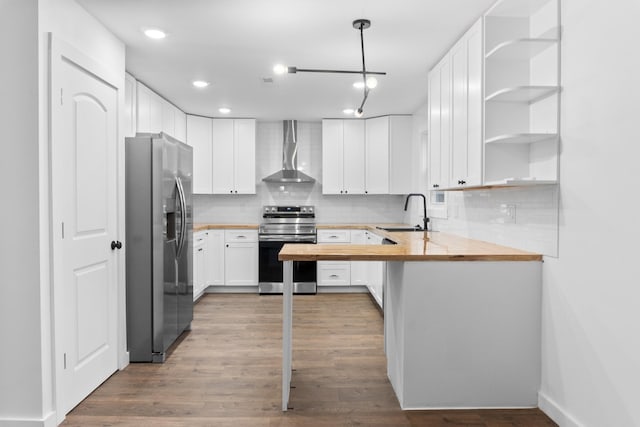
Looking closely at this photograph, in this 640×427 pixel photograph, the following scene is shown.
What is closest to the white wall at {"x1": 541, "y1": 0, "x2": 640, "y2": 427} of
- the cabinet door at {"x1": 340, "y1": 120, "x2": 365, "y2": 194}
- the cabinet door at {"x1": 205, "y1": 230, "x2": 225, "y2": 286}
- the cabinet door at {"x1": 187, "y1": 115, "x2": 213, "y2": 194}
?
the cabinet door at {"x1": 340, "y1": 120, "x2": 365, "y2": 194}

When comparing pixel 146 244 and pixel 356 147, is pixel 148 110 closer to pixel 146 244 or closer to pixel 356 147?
pixel 146 244

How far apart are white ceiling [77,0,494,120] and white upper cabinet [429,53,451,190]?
14 cm

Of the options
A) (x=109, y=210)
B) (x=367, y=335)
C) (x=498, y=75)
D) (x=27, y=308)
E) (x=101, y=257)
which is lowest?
(x=367, y=335)

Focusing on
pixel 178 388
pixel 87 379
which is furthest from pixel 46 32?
pixel 178 388

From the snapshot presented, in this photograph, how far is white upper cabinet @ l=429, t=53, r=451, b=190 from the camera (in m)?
3.31

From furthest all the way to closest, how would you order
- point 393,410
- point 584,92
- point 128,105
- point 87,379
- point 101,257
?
point 128,105
point 101,257
point 87,379
point 393,410
point 584,92

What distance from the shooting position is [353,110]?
5336 millimetres

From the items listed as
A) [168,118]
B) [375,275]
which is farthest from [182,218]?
[375,275]

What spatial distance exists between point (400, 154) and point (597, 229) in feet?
12.4

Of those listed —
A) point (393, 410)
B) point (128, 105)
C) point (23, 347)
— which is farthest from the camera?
point (128, 105)

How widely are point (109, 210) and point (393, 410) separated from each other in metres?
2.24

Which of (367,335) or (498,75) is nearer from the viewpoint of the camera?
(498,75)

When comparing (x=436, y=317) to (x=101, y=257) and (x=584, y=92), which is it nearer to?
(x=584, y=92)

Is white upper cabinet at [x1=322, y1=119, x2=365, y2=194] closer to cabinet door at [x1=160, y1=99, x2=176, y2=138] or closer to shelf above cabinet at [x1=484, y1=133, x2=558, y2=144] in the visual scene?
cabinet door at [x1=160, y1=99, x2=176, y2=138]
